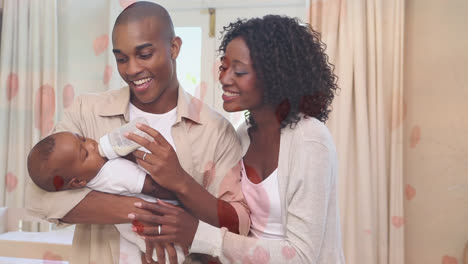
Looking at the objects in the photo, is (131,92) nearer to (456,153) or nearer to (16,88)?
(16,88)

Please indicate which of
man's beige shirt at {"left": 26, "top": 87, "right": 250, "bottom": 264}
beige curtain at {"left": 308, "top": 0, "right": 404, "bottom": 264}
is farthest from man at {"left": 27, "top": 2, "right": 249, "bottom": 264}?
beige curtain at {"left": 308, "top": 0, "right": 404, "bottom": 264}

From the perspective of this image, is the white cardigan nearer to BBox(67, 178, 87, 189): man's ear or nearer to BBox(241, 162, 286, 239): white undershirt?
BBox(241, 162, 286, 239): white undershirt

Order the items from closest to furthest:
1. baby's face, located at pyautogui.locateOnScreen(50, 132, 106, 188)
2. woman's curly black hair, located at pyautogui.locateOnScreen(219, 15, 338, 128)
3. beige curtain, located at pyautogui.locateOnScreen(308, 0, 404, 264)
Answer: baby's face, located at pyautogui.locateOnScreen(50, 132, 106, 188)
woman's curly black hair, located at pyautogui.locateOnScreen(219, 15, 338, 128)
beige curtain, located at pyautogui.locateOnScreen(308, 0, 404, 264)

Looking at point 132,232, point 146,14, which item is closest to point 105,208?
point 132,232

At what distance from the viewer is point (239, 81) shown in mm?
905

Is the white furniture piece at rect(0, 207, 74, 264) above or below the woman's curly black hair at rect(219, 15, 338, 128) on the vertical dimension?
below

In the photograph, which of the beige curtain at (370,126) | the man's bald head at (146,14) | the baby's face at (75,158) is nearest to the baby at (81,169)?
the baby's face at (75,158)

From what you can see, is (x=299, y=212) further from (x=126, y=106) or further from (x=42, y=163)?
(x=42, y=163)

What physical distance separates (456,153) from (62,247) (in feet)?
3.66

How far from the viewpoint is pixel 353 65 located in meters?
1.31

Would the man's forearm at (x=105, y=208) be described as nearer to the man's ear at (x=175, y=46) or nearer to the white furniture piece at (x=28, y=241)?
the white furniture piece at (x=28, y=241)

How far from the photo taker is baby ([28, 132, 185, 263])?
82cm

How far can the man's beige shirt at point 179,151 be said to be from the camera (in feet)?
2.91

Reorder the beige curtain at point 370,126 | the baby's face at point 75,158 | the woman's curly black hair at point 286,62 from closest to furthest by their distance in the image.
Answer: the baby's face at point 75,158
the woman's curly black hair at point 286,62
the beige curtain at point 370,126
